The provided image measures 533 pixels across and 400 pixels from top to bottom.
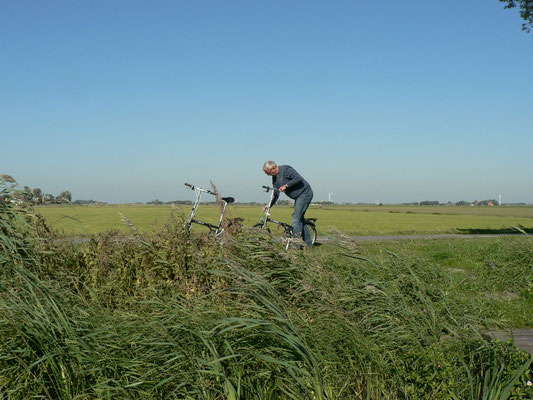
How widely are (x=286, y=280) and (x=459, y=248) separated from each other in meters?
9.34

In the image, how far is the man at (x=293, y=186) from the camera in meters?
11.5

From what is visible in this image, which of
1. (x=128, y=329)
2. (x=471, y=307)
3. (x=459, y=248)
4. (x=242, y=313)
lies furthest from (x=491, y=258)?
(x=128, y=329)

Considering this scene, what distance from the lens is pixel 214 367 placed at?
372 centimetres

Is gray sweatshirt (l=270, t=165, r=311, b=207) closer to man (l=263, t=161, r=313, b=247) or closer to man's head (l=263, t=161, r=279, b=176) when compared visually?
man (l=263, t=161, r=313, b=247)

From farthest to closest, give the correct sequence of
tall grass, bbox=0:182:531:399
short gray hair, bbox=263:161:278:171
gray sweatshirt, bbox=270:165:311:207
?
gray sweatshirt, bbox=270:165:311:207, short gray hair, bbox=263:161:278:171, tall grass, bbox=0:182:531:399

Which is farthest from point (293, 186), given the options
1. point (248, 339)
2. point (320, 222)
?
point (320, 222)

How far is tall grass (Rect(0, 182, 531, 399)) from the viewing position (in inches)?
153

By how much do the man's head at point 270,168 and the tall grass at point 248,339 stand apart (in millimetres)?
5828

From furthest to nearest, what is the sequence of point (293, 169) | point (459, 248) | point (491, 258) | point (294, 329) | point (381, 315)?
point (459, 248) → point (293, 169) → point (491, 258) → point (381, 315) → point (294, 329)

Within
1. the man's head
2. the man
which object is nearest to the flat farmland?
the man

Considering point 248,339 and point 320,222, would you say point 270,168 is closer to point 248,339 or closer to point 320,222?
point 248,339

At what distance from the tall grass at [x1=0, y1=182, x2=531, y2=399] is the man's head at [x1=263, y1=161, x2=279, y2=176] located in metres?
5.83

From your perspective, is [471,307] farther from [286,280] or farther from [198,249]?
[198,249]

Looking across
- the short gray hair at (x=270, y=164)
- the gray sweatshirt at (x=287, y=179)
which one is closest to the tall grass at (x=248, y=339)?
the short gray hair at (x=270, y=164)
